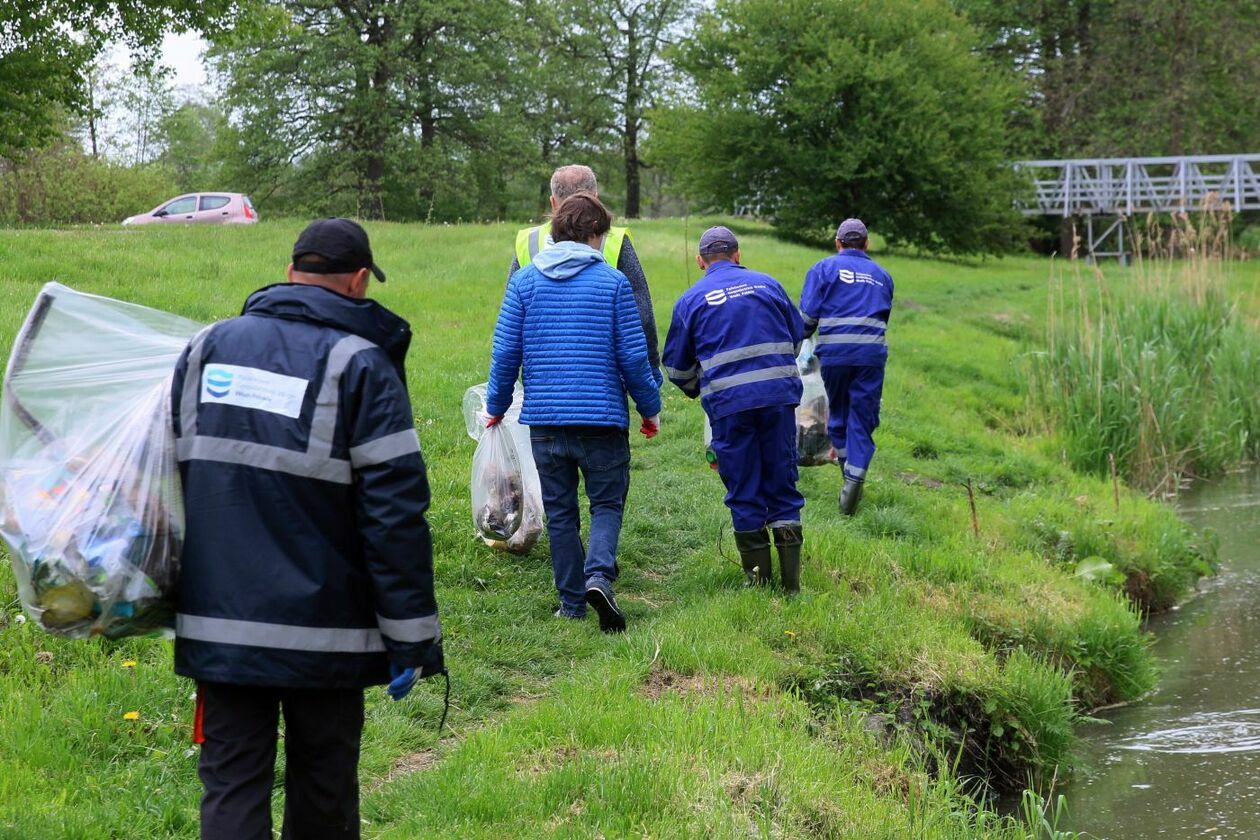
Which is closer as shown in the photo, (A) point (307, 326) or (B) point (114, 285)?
(A) point (307, 326)

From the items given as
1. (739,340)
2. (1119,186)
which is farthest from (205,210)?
(1119,186)

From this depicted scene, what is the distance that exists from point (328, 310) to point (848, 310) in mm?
5735

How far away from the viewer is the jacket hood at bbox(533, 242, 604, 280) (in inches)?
235

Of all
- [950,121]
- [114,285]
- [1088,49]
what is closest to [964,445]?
[114,285]

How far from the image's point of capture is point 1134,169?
4009cm

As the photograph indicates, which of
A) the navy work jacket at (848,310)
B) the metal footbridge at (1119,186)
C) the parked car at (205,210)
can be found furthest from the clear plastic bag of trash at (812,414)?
the metal footbridge at (1119,186)

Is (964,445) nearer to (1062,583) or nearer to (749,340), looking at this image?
(1062,583)

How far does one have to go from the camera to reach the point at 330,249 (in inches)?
133

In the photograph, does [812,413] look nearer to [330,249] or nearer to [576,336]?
[576,336]

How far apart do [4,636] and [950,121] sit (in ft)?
97.2

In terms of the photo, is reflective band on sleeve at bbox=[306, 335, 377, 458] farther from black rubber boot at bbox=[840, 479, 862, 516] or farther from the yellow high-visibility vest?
black rubber boot at bbox=[840, 479, 862, 516]

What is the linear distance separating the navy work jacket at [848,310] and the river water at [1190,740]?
2.74 metres

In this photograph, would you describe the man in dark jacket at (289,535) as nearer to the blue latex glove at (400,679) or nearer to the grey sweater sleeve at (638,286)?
the blue latex glove at (400,679)

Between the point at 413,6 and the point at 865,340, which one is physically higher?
the point at 413,6
